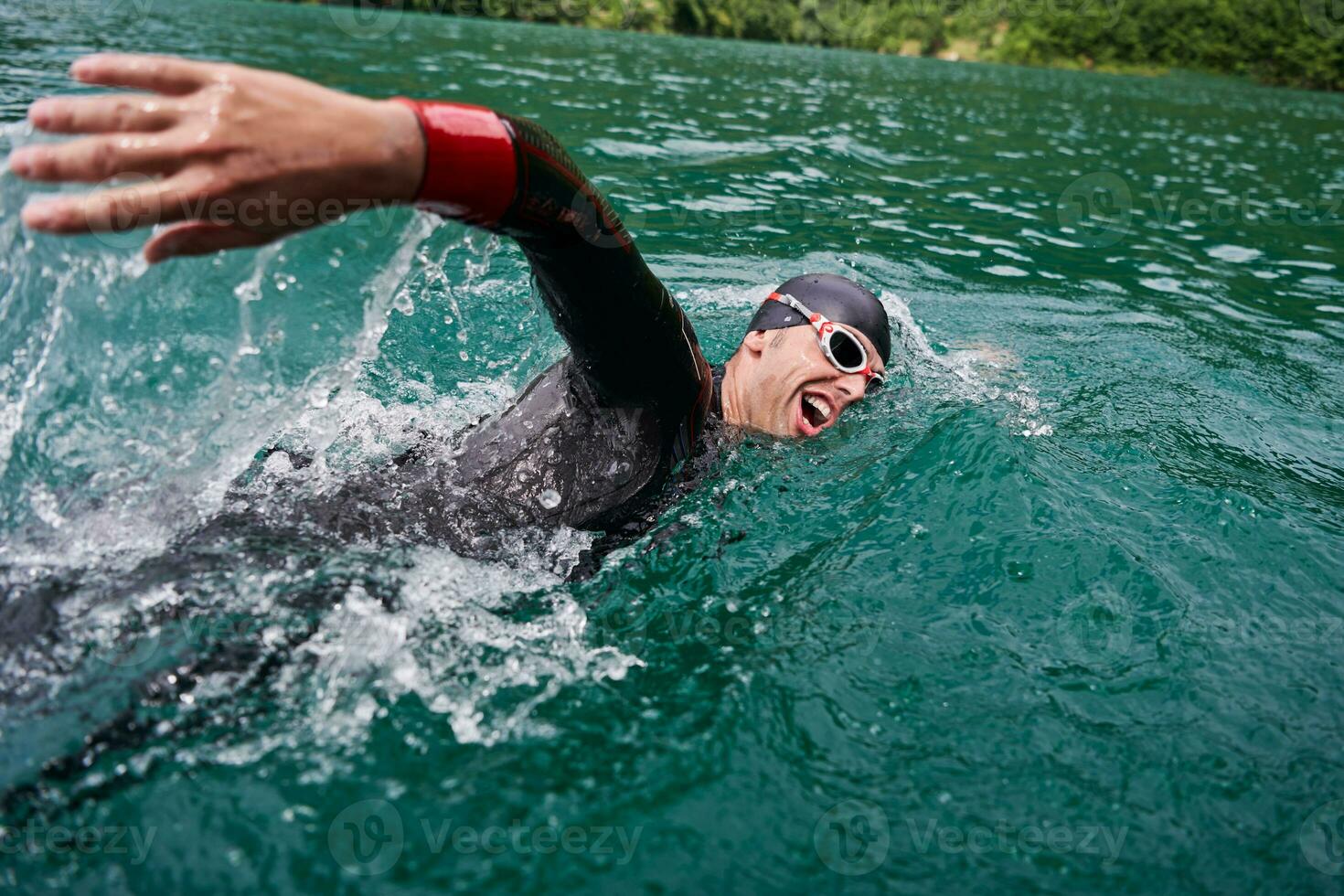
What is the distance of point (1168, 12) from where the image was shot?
144ft

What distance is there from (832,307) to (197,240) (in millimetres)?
2515

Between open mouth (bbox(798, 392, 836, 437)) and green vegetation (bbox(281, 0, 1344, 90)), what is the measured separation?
44433 millimetres

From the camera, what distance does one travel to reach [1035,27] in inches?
1884

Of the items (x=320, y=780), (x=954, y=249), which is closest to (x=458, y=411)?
(x=320, y=780)

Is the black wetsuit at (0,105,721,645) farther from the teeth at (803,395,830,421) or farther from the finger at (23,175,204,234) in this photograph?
the finger at (23,175,204,234)

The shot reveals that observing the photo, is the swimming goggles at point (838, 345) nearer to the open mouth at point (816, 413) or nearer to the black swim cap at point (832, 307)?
the black swim cap at point (832, 307)

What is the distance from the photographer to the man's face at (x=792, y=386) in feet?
12.0

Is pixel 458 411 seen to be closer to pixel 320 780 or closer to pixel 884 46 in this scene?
pixel 320 780

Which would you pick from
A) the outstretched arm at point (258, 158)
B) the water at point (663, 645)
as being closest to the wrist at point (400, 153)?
the outstretched arm at point (258, 158)

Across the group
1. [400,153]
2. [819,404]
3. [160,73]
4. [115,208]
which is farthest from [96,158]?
[819,404]

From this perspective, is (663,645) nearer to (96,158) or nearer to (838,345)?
(838,345)

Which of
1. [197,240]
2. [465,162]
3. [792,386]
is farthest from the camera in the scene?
[792,386]

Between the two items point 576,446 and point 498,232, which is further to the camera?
point 576,446

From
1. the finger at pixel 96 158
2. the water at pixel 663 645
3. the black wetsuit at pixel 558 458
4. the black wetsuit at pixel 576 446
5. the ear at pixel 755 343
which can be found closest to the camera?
the finger at pixel 96 158
